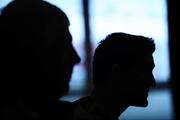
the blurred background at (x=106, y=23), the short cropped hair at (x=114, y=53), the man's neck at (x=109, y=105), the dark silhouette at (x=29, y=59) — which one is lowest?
the blurred background at (x=106, y=23)

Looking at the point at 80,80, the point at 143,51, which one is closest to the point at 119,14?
the point at 80,80

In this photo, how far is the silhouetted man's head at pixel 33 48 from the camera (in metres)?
0.81

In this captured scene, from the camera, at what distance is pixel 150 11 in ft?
12.9

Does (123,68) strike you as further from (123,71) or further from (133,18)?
(133,18)

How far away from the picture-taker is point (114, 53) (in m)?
1.54

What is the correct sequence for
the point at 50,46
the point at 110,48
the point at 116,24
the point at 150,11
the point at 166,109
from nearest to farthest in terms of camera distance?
1. the point at 50,46
2. the point at 110,48
3. the point at 116,24
4. the point at 150,11
5. the point at 166,109

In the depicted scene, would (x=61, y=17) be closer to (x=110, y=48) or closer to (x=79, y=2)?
(x=110, y=48)

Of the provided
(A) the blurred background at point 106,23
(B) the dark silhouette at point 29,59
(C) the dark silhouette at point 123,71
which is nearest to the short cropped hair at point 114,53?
(C) the dark silhouette at point 123,71

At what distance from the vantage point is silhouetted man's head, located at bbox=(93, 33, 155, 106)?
152cm

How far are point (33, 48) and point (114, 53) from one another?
0.76 meters

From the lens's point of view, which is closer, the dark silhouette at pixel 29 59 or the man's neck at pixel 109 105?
the dark silhouette at pixel 29 59

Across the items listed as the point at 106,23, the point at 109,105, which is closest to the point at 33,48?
the point at 109,105

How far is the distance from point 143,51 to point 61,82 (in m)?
0.81

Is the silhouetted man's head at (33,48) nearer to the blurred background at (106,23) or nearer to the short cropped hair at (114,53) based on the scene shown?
the short cropped hair at (114,53)
